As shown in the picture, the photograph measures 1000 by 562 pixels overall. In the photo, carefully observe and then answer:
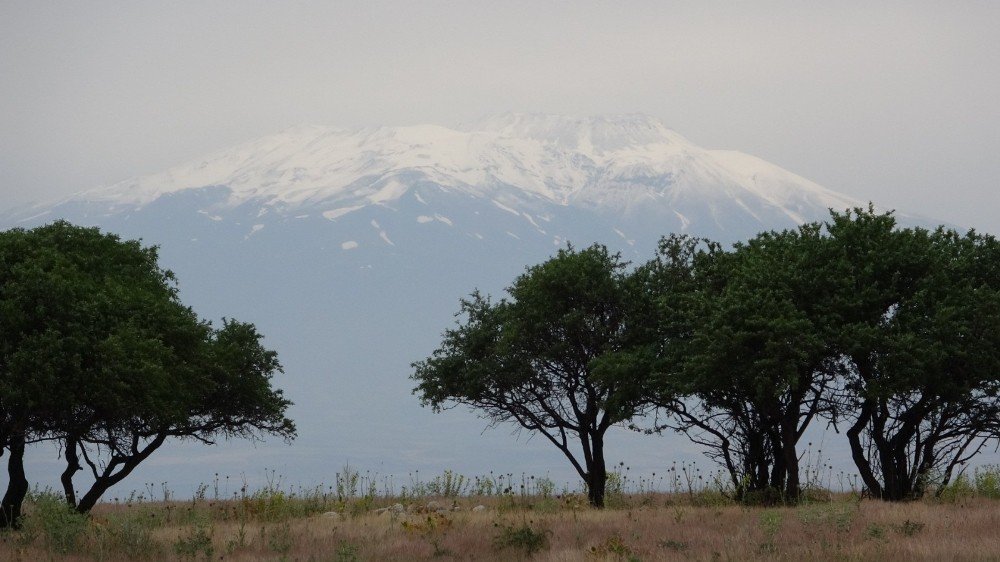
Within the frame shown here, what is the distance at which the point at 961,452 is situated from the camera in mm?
41719

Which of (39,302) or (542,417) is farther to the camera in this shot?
(542,417)

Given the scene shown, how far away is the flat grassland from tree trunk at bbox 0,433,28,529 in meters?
3.03

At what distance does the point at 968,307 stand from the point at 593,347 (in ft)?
45.2

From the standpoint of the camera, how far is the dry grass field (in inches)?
1011

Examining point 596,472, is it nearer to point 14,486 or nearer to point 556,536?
point 556,536

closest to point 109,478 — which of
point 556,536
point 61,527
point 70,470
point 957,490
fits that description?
point 70,470

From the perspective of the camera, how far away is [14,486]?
1451 inches

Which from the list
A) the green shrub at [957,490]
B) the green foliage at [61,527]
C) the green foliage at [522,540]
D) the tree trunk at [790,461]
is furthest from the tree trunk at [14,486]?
the green shrub at [957,490]

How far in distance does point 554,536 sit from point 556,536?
23 cm

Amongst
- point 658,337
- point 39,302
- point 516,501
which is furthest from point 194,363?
point 658,337

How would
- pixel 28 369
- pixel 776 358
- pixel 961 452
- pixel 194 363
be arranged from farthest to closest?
pixel 961 452 → pixel 194 363 → pixel 776 358 → pixel 28 369

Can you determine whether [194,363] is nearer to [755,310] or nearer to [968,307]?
[755,310]

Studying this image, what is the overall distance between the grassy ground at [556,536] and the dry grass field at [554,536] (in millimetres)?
44

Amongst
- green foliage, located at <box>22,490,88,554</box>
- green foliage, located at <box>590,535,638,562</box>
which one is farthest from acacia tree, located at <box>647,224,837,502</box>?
green foliage, located at <box>22,490,88,554</box>
